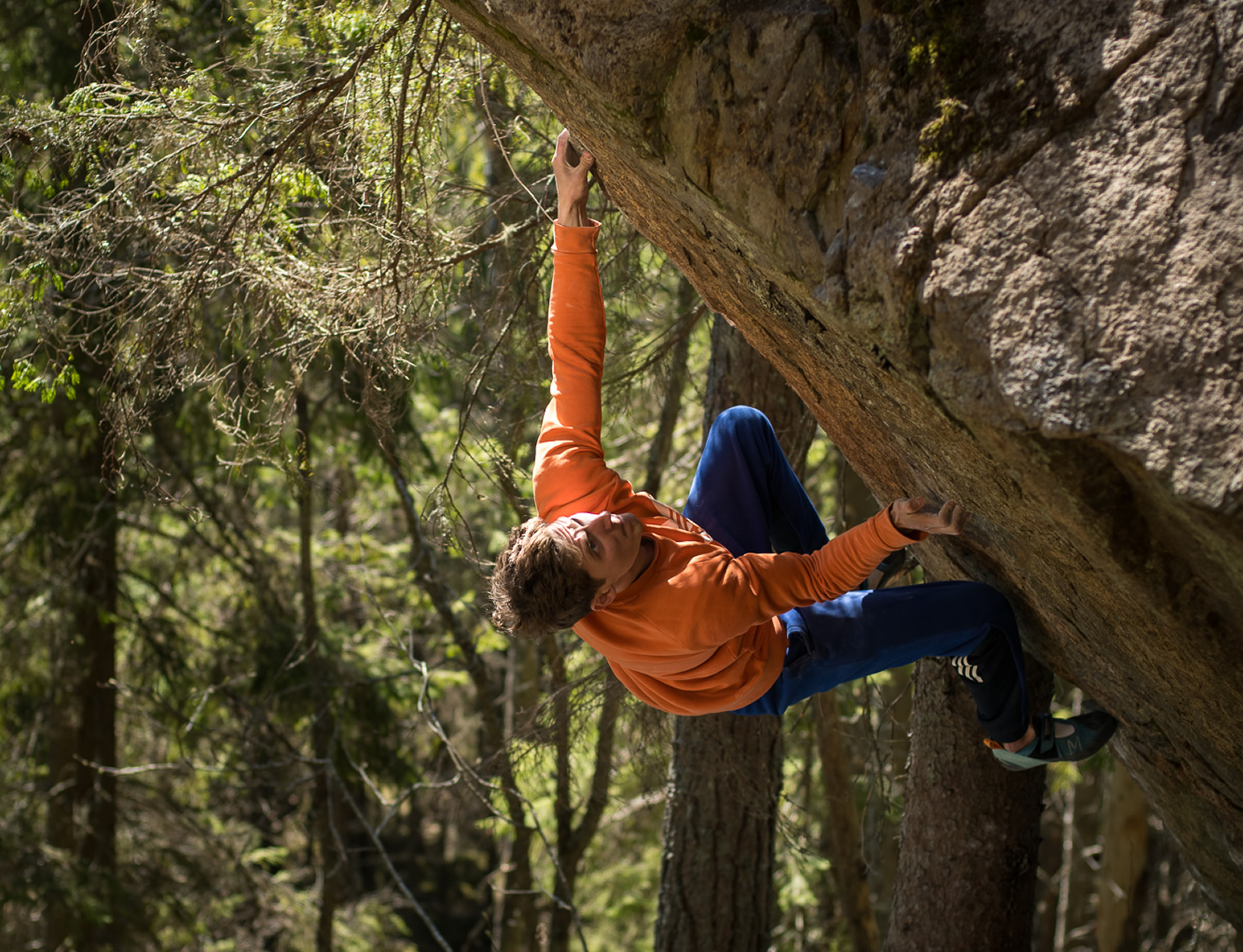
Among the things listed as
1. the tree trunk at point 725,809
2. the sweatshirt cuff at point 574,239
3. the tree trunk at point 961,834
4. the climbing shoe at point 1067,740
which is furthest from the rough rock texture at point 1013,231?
the tree trunk at point 725,809

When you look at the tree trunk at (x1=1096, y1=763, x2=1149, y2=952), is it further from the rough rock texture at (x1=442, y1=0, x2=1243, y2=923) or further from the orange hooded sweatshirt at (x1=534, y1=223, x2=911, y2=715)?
the orange hooded sweatshirt at (x1=534, y1=223, x2=911, y2=715)

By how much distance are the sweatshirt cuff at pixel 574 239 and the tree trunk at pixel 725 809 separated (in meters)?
2.55

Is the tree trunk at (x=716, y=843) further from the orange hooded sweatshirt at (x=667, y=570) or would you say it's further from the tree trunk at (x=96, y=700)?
the tree trunk at (x=96, y=700)

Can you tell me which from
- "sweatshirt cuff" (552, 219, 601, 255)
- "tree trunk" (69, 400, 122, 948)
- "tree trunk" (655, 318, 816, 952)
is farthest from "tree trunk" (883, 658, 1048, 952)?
"tree trunk" (69, 400, 122, 948)

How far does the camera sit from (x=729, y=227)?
2520 mm

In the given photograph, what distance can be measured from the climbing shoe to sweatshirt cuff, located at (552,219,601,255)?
236 centimetres

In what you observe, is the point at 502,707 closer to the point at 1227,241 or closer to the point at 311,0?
the point at 311,0

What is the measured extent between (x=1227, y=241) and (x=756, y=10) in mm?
1225

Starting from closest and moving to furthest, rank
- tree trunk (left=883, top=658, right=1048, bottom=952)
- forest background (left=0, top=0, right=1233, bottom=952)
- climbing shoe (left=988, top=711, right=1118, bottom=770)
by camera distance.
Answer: climbing shoe (left=988, top=711, right=1118, bottom=770) → tree trunk (left=883, top=658, right=1048, bottom=952) → forest background (left=0, top=0, right=1233, bottom=952)

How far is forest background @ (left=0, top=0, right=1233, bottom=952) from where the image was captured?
439 cm

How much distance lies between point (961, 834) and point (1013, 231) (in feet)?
9.97

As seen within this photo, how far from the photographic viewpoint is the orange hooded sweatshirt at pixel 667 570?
280 cm

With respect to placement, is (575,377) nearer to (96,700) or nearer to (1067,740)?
(1067,740)

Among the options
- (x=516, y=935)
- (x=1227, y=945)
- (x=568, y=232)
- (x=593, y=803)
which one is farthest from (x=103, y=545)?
(x=1227, y=945)
